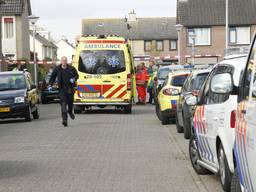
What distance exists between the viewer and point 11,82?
23.3 m

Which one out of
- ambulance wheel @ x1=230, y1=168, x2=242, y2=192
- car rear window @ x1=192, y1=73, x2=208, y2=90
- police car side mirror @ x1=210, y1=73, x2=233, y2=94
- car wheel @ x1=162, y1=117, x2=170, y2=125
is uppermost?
police car side mirror @ x1=210, y1=73, x2=233, y2=94

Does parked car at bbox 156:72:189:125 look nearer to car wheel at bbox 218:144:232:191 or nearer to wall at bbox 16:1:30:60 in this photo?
car wheel at bbox 218:144:232:191

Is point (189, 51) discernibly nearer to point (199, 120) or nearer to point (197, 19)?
point (197, 19)

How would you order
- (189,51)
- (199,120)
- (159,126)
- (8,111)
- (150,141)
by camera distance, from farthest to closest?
(189,51) → (8,111) → (159,126) → (150,141) → (199,120)

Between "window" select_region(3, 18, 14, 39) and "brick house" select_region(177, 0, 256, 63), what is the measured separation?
1757 centimetres

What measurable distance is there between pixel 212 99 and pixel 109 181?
1837mm

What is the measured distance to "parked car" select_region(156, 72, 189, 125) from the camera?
2006 centimetres

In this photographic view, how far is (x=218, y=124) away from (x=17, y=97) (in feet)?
45.3

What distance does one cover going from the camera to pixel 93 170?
36.0ft

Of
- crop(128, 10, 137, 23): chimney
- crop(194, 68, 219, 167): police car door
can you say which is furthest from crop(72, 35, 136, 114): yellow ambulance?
crop(128, 10, 137, 23): chimney

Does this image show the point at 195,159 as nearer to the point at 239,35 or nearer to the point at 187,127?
the point at 187,127

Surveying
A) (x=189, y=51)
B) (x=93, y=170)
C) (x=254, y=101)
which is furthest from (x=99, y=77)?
(x=189, y=51)

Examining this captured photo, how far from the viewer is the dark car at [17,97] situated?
2175cm

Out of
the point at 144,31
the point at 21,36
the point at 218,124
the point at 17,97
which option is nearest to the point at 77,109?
the point at 17,97
